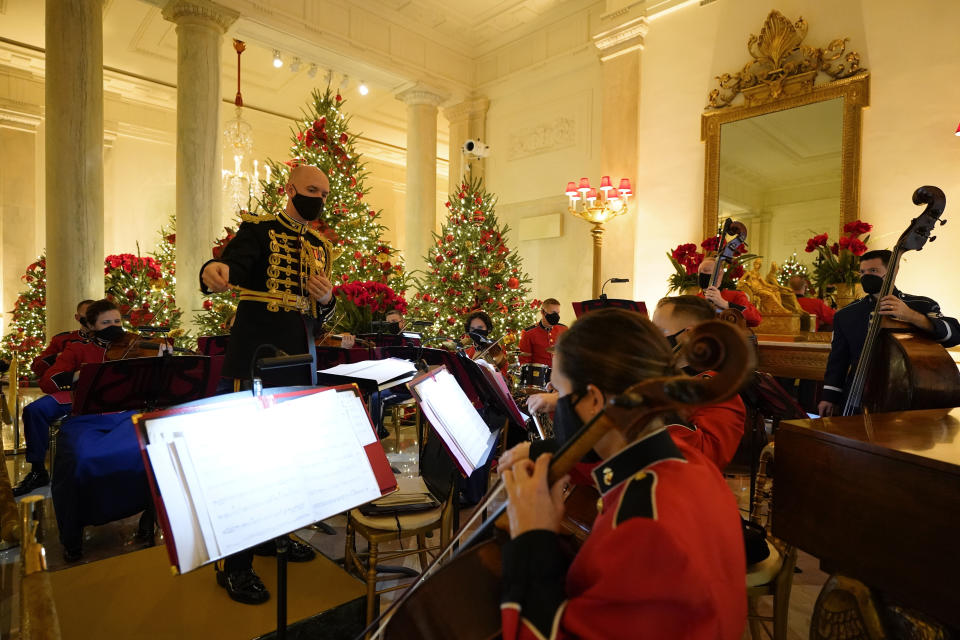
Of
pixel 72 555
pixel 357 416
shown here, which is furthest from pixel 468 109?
pixel 357 416

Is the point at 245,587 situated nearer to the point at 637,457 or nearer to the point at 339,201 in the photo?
the point at 637,457

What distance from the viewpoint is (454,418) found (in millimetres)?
2193

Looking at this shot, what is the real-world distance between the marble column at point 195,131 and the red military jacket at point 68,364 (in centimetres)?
287

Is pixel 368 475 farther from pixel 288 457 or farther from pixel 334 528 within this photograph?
pixel 334 528

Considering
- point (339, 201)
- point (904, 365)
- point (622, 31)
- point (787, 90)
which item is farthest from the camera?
point (622, 31)

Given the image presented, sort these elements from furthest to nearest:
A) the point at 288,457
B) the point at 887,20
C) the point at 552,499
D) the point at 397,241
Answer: the point at 397,241, the point at 887,20, the point at 288,457, the point at 552,499

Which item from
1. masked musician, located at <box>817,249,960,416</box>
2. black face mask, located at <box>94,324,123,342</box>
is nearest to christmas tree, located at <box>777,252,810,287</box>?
masked musician, located at <box>817,249,960,416</box>

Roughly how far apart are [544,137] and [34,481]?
8988 millimetres

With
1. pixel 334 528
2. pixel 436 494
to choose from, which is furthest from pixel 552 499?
pixel 334 528

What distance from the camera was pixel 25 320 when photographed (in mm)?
8445

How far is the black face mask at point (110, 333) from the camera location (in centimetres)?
393

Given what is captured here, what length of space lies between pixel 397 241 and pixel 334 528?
1468 cm

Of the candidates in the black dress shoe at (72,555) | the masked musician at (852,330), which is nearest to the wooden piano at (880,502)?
the masked musician at (852,330)

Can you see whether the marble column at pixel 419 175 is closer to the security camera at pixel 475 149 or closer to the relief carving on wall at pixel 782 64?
the security camera at pixel 475 149
